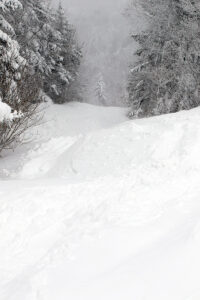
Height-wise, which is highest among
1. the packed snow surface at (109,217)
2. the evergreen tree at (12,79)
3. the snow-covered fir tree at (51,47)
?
the snow-covered fir tree at (51,47)

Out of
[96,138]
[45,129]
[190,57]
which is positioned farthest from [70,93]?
[96,138]

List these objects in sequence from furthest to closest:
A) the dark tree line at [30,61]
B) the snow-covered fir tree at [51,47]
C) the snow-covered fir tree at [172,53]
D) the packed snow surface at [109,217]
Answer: the snow-covered fir tree at [51,47], the snow-covered fir tree at [172,53], the dark tree line at [30,61], the packed snow surface at [109,217]

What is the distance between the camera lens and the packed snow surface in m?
4.35

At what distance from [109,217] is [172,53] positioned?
12979 millimetres

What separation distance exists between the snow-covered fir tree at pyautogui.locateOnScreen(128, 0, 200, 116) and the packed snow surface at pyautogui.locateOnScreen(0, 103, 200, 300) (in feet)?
20.9

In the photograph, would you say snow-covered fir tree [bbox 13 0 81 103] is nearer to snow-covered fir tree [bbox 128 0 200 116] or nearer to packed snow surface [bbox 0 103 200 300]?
snow-covered fir tree [bbox 128 0 200 116]

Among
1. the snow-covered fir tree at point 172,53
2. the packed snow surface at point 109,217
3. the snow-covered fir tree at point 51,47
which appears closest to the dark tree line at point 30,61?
the snow-covered fir tree at point 51,47

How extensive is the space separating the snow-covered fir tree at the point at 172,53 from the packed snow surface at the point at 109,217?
251 inches

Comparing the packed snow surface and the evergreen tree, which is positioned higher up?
the evergreen tree

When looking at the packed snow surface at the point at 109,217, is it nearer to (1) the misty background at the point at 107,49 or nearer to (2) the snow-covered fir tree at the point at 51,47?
(2) the snow-covered fir tree at the point at 51,47

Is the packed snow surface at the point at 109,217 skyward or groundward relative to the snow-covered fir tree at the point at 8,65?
groundward

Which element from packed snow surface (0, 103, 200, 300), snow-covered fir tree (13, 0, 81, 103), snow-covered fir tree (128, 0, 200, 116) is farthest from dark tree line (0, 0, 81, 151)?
snow-covered fir tree (128, 0, 200, 116)

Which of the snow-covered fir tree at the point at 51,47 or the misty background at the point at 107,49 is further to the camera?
the misty background at the point at 107,49

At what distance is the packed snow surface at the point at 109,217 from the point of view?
4.35 m
